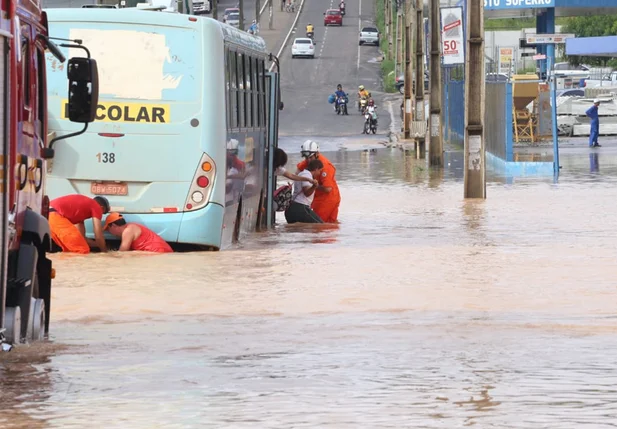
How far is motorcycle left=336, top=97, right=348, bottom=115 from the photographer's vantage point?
209 ft

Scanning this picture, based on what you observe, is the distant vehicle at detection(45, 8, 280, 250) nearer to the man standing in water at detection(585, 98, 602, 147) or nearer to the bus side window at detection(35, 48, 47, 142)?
the bus side window at detection(35, 48, 47, 142)

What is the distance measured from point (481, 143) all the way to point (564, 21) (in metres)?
101

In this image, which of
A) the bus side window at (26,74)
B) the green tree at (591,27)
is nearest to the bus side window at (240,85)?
the bus side window at (26,74)

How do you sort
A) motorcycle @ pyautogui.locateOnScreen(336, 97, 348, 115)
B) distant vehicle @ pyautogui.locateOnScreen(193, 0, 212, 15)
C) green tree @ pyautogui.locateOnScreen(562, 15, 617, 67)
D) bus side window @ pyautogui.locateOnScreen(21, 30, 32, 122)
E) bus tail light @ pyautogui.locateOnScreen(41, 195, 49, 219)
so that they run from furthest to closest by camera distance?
green tree @ pyautogui.locateOnScreen(562, 15, 617, 67) < distant vehicle @ pyautogui.locateOnScreen(193, 0, 212, 15) < motorcycle @ pyautogui.locateOnScreen(336, 97, 348, 115) < bus tail light @ pyautogui.locateOnScreen(41, 195, 49, 219) < bus side window @ pyautogui.locateOnScreen(21, 30, 32, 122)

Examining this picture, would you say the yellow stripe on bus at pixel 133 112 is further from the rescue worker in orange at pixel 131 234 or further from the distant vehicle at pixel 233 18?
the distant vehicle at pixel 233 18

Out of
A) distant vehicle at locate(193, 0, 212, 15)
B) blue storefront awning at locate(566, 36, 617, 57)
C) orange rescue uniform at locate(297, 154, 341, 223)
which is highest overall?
distant vehicle at locate(193, 0, 212, 15)

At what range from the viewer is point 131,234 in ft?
52.1

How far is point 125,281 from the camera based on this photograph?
14.0 meters

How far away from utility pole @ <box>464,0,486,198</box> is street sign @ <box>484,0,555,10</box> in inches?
1540

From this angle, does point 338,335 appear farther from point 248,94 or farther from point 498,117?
point 498,117

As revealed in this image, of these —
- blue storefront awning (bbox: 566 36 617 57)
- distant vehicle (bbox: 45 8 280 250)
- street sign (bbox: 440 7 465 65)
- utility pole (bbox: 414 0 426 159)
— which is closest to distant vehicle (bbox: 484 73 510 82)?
utility pole (bbox: 414 0 426 159)

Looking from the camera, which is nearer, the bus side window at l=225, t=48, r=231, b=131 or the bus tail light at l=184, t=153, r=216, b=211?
the bus tail light at l=184, t=153, r=216, b=211

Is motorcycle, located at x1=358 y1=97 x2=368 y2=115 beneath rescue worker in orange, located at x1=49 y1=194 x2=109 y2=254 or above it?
above

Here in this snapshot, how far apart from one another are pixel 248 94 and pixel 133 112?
9.57 feet
